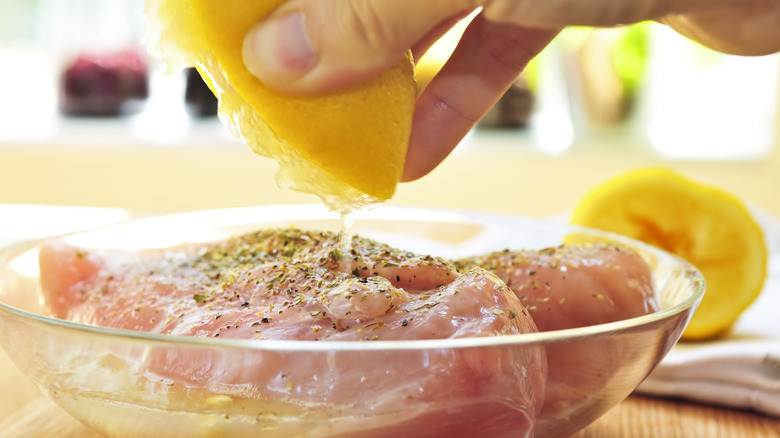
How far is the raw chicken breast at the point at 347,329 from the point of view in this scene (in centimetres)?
56

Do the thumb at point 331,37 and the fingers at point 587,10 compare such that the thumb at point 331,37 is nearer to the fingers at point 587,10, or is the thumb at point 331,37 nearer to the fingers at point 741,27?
the fingers at point 587,10

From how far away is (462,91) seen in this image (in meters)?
0.93

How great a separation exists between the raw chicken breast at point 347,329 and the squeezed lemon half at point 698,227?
47cm

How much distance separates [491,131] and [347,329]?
2.57 metres

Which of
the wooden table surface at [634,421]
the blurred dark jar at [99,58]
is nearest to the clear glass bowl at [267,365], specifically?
the wooden table surface at [634,421]

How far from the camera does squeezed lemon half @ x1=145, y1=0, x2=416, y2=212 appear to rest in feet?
2.14

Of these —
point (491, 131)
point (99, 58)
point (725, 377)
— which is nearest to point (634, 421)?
point (725, 377)

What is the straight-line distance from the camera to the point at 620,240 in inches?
40.7

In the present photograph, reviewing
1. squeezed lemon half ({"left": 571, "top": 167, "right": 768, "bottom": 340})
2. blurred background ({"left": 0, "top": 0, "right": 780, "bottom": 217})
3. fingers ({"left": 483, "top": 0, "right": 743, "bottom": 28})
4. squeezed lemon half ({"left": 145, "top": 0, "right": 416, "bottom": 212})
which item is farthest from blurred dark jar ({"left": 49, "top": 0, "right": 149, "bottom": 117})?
fingers ({"left": 483, "top": 0, "right": 743, "bottom": 28})

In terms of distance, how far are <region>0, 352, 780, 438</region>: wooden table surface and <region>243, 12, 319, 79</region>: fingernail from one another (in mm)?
408

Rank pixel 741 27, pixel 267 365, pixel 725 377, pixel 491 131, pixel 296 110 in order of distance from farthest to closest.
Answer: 1. pixel 491 131
2. pixel 725 377
3. pixel 741 27
4. pixel 296 110
5. pixel 267 365

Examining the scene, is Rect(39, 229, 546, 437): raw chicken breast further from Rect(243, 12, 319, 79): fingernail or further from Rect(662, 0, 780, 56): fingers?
Rect(662, 0, 780, 56): fingers

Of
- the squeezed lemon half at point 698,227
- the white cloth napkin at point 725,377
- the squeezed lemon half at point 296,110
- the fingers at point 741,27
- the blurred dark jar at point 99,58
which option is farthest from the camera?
the blurred dark jar at point 99,58

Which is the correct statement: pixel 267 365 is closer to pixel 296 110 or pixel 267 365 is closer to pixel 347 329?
pixel 347 329
